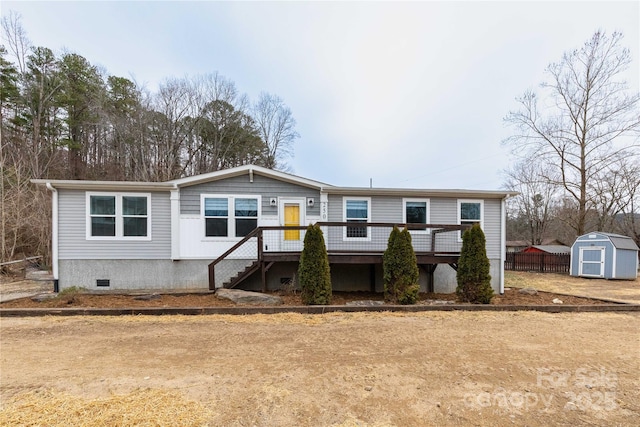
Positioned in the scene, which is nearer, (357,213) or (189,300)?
(189,300)

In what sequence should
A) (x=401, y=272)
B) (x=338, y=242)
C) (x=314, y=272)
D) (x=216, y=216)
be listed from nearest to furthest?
(x=314, y=272) → (x=401, y=272) → (x=216, y=216) → (x=338, y=242)

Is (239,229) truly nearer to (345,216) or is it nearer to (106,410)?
(345,216)

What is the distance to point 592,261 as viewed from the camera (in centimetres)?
1402

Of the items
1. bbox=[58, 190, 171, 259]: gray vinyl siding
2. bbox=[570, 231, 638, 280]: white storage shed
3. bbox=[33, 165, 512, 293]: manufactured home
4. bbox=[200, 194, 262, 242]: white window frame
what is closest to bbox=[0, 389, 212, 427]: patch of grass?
bbox=[33, 165, 512, 293]: manufactured home

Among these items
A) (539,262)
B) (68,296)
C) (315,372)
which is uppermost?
(315,372)

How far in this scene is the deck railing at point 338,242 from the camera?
8.62 meters

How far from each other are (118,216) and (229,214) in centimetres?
314

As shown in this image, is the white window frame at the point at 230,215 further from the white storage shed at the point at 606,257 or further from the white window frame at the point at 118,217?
the white storage shed at the point at 606,257

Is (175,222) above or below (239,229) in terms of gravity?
above

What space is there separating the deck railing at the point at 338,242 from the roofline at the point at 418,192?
1106 mm

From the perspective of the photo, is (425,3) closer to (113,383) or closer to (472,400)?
(472,400)

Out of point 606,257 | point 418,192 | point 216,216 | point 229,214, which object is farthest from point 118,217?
point 606,257

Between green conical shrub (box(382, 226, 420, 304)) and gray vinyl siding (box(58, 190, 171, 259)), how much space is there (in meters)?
6.35

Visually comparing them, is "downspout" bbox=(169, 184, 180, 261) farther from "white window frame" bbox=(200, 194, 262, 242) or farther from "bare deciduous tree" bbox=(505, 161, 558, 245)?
"bare deciduous tree" bbox=(505, 161, 558, 245)
